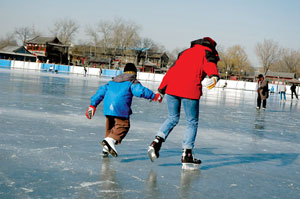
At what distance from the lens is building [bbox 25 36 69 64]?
81875 millimetres

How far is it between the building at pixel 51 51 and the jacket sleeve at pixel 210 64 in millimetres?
78305

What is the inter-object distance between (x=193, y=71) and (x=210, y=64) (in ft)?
0.63

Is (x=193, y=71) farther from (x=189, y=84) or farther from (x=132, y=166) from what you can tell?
(x=132, y=166)

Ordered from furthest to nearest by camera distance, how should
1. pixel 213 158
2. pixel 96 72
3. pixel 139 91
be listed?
pixel 96 72
pixel 213 158
pixel 139 91

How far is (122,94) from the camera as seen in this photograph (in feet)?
13.4

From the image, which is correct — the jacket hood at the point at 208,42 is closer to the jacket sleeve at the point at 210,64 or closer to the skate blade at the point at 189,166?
the jacket sleeve at the point at 210,64

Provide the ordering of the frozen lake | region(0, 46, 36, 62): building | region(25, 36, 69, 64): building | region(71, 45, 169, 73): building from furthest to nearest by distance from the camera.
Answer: region(25, 36, 69, 64): building < region(0, 46, 36, 62): building < region(71, 45, 169, 73): building < the frozen lake

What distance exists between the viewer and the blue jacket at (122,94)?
4.07 metres

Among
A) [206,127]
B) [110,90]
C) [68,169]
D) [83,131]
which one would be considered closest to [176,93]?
[110,90]

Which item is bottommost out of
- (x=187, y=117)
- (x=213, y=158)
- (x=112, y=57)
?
(x=213, y=158)

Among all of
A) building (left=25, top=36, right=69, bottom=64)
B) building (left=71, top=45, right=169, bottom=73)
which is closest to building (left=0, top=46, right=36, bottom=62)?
building (left=25, top=36, right=69, bottom=64)

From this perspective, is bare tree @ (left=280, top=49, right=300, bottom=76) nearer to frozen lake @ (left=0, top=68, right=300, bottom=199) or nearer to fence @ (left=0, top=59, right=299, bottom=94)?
fence @ (left=0, top=59, right=299, bottom=94)

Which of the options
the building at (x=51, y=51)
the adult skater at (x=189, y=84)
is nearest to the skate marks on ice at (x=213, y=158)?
the adult skater at (x=189, y=84)

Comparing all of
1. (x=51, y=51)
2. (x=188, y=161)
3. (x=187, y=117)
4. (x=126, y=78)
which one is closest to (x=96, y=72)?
(x=51, y=51)
